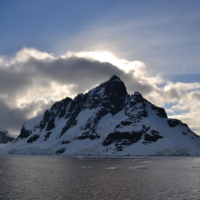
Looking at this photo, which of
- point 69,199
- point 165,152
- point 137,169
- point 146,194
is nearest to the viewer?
point 69,199

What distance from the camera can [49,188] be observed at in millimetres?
44375

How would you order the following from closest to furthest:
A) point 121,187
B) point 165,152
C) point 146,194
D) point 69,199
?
1. point 69,199
2. point 146,194
3. point 121,187
4. point 165,152

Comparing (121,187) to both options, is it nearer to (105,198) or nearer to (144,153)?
(105,198)

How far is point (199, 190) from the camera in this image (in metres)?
42.8

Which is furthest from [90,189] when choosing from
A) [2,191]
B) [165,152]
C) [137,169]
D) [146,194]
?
[165,152]

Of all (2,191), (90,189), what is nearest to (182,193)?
(90,189)

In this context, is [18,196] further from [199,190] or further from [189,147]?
[189,147]

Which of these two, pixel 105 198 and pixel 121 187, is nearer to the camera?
pixel 105 198

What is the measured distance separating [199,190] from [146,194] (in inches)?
410

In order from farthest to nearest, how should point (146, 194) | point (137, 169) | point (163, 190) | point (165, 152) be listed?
point (165, 152)
point (137, 169)
point (163, 190)
point (146, 194)

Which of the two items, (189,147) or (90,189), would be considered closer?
(90,189)

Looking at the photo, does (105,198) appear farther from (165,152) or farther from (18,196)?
(165,152)

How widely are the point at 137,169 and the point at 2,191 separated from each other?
158ft

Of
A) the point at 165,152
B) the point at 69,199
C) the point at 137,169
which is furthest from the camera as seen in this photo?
the point at 165,152
